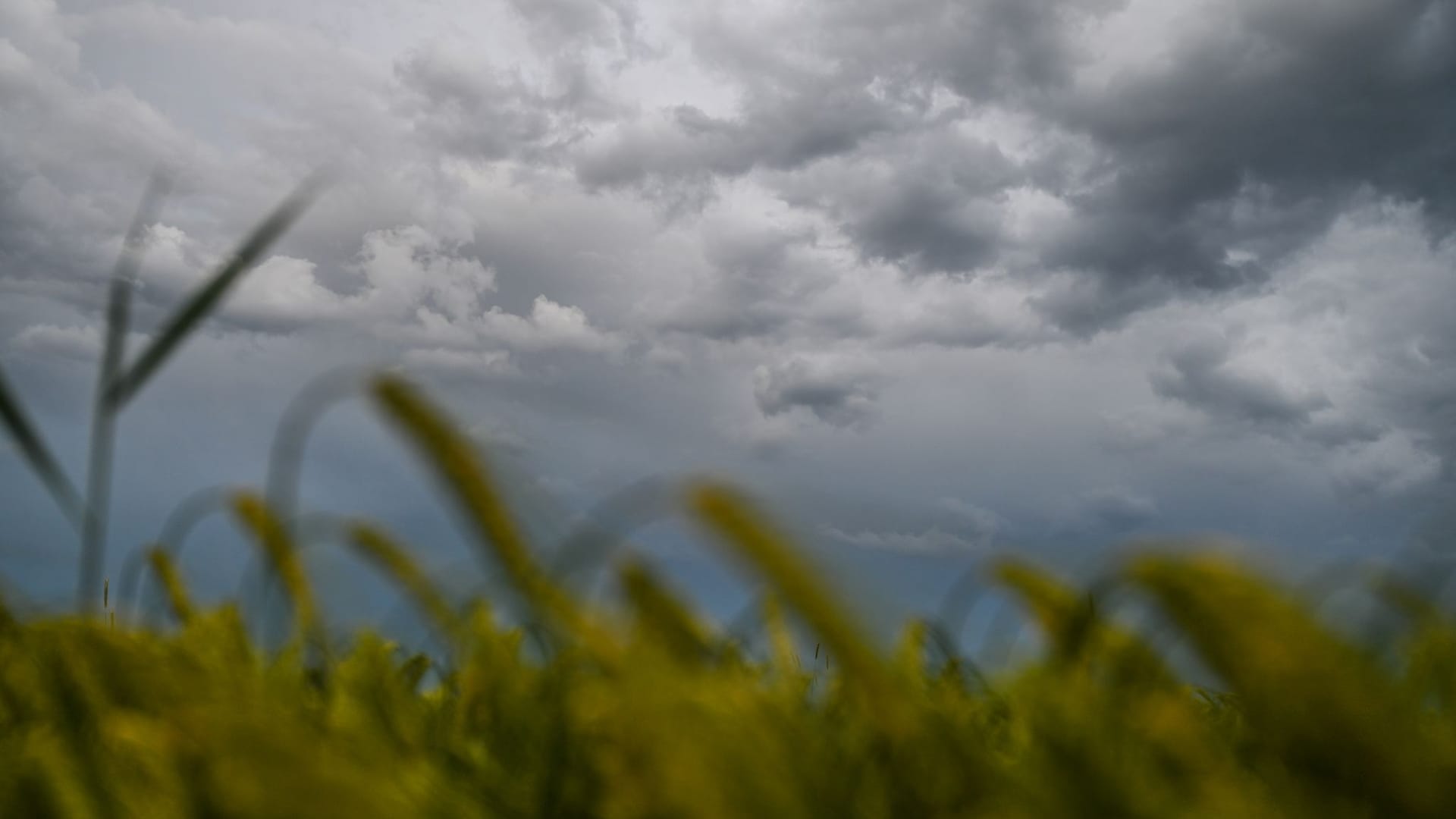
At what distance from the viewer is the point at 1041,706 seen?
87 centimetres

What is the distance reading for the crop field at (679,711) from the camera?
0.64 m

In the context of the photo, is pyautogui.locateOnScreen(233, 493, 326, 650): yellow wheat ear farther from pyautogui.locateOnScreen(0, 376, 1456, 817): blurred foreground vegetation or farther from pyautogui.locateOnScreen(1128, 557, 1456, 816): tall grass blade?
pyautogui.locateOnScreen(1128, 557, 1456, 816): tall grass blade

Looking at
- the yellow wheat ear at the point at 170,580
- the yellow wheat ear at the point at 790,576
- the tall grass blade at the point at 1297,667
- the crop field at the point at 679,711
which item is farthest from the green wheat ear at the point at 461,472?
the yellow wheat ear at the point at 170,580

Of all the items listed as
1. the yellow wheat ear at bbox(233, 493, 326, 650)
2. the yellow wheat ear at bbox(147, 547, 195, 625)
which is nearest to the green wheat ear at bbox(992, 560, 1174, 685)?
the yellow wheat ear at bbox(233, 493, 326, 650)

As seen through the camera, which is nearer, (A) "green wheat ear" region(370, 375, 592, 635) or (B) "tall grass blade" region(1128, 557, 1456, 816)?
(B) "tall grass blade" region(1128, 557, 1456, 816)

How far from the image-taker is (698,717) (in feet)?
2.57

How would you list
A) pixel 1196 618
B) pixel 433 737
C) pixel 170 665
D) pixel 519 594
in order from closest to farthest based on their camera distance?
1. pixel 1196 618
2. pixel 519 594
3. pixel 170 665
4. pixel 433 737

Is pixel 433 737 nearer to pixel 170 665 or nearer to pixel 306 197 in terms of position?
pixel 170 665

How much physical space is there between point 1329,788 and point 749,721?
0.49 metres

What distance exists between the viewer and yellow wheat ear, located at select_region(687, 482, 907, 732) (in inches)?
25.3

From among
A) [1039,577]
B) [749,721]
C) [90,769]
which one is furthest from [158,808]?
[1039,577]

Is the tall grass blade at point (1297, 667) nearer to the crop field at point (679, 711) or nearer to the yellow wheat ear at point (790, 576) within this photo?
the crop field at point (679, 711)

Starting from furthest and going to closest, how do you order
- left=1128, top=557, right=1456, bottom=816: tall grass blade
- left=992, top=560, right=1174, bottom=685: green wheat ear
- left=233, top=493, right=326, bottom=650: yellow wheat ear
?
left=233, top=493, right=326, bottom=650: yellow wheat ear
left=992, top=560, right=1174, bottom=685: green wheat ear
left=1128, top=557, right=1456, bottom=816: tall grass blade

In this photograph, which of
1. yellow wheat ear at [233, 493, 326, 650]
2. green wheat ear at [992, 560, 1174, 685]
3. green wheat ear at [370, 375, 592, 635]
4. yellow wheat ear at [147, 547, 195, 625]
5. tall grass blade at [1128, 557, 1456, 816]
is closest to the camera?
tall grass blade at [1128, 557, 1456, 816]
